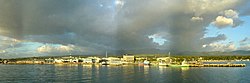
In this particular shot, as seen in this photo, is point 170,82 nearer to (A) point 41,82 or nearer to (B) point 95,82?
(B) point 95,82

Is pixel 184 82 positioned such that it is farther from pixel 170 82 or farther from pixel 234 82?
pixel 234 82

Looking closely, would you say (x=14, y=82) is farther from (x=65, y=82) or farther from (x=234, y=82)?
(x=234, y=82)

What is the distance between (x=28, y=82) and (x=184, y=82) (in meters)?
45.7

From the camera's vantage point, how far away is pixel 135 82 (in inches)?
3629

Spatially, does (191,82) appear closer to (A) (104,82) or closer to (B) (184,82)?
(B) (184,82)

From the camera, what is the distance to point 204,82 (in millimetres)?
94000

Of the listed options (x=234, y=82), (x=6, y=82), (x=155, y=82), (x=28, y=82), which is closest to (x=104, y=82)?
(x=155, y=82)

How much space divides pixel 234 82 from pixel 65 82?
49.9m

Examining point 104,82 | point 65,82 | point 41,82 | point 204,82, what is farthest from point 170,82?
point 41,82

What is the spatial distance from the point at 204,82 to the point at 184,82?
19.6 feet

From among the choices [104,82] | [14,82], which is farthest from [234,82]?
[14,82]

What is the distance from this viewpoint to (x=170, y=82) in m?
93.5

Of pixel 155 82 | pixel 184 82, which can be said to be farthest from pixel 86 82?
pixel 184 82

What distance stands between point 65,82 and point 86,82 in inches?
241
